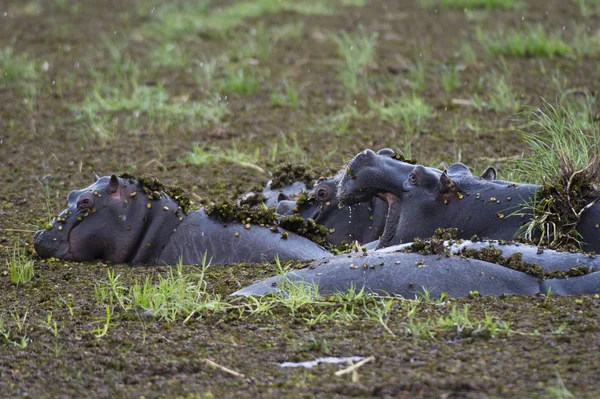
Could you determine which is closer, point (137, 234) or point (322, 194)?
point (137, 234)

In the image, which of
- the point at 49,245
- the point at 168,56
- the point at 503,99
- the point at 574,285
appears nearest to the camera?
the point at 574,285

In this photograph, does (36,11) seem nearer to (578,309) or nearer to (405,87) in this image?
(405,87)

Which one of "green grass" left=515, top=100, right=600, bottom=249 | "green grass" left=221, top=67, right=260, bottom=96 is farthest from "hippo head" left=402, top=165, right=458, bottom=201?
"green grass" left=221, top=67, right=260, bottom=96

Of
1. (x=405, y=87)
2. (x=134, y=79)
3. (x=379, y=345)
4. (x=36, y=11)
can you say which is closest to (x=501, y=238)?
(x=379, y=345)

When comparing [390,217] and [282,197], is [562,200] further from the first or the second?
[282,197]

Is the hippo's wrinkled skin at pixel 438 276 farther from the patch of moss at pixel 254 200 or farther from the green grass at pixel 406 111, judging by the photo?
the green grass at pixel 406 111

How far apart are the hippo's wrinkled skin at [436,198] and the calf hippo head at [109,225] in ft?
4.43

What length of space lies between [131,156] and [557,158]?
4134 mm

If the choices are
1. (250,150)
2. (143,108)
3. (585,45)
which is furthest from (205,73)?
(585,45)

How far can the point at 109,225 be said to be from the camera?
265 inches

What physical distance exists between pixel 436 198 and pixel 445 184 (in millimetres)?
103

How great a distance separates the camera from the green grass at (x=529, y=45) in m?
11.6

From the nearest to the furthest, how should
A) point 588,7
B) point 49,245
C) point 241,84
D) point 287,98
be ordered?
point 49,245
point 287,98
point 241,84
point 588,7

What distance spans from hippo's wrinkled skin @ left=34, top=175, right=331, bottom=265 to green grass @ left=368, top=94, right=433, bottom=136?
3134 mm
